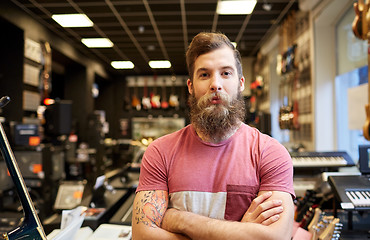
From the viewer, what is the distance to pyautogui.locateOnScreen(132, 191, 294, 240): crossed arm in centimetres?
126

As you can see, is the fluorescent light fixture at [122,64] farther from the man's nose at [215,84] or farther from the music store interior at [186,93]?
the man's nose at [215,84]

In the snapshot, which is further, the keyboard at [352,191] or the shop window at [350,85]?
the shop window at [350,85]

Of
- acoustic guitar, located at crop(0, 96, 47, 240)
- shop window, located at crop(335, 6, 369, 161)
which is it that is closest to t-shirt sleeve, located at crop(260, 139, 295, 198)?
acoustic guitar, located at crop(0, 96, 47, 240)

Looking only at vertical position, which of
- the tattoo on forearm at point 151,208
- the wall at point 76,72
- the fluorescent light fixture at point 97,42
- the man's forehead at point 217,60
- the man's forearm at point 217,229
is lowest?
the man's forearm at point 217,229

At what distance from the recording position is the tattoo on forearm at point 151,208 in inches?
53.5

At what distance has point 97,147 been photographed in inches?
374

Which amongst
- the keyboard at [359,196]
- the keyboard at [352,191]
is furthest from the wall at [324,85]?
the keyboard at [359,196]

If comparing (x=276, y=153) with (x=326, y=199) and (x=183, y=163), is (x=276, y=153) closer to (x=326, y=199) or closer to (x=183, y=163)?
(x=183, y=163)

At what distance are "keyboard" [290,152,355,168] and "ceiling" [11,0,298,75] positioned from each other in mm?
2551

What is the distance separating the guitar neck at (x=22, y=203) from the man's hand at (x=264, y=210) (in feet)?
2.42

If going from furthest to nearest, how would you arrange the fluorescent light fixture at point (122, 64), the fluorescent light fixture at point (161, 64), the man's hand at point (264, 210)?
the fluorescent light fixture at point (161, 64), the fluorescent light fixture at point (122, 64), the man's hand at point (264, 210)

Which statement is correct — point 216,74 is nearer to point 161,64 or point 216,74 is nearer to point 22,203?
point 22,203

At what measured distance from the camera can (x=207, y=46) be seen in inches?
58.5

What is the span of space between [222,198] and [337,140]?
4351 millimetres
